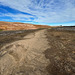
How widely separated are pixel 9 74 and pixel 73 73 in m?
3.17

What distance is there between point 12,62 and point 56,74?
8.89 ft

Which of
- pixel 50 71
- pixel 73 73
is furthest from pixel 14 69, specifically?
pixel 73 73

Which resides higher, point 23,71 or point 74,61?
point 74,61

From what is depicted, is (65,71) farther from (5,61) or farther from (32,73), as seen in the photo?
(5,61)

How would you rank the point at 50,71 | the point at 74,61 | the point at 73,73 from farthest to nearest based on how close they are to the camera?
the point at 74,61, the point at 50,71, the point at 73,73

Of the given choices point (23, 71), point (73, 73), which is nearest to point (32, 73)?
point (23, 71)

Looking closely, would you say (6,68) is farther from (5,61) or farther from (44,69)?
(44,69)

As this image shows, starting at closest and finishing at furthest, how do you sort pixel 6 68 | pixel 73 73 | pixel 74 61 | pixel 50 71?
pixel 73 73, pixel 50 71, pixel 6 68, pixel 74 61

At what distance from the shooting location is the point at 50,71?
2855 mm

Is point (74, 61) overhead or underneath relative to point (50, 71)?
overhead

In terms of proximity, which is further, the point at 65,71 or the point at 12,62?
the point at 12,62

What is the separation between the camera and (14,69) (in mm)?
3000

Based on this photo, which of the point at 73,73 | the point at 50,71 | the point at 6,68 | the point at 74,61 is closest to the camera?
the point at 73,73

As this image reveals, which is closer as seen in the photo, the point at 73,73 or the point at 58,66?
the point at 73,73
